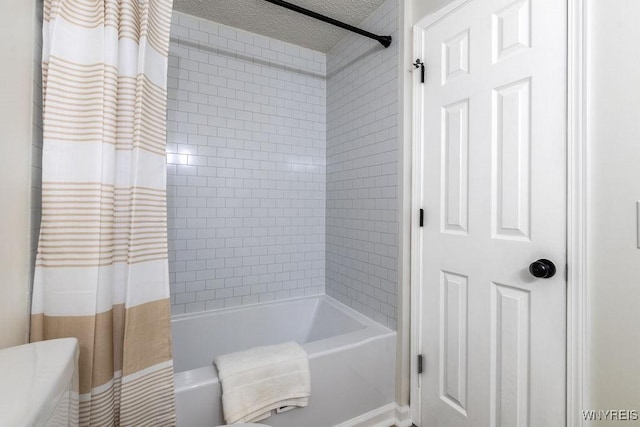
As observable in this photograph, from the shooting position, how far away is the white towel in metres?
1.24

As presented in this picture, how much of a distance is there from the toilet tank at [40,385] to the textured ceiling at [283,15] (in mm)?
1909

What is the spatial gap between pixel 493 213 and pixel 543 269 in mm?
277

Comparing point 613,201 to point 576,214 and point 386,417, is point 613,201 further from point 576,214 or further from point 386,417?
point 386,417

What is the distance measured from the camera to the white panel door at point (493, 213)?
3.52 ft

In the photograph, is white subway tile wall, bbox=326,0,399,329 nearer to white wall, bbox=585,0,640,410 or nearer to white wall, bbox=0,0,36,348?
white wall, bbox=585,0,640,410

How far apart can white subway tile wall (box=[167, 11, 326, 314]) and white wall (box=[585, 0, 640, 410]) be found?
1.68 meters

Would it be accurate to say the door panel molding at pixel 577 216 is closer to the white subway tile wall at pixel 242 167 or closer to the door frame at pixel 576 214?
the door frame at pixel 576 214

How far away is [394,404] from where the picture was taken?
1670 millimetres

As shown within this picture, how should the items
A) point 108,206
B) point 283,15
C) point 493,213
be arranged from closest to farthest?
1. point 108,206
2. point 493,213
3. point 283,15

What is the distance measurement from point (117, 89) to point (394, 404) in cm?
191

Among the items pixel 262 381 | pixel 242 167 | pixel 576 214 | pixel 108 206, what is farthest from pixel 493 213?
pixel 242 167

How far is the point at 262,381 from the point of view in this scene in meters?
1.31

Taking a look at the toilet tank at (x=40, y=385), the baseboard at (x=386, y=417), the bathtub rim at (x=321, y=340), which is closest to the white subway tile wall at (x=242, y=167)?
the bathtub rim at (x=321, y=340)

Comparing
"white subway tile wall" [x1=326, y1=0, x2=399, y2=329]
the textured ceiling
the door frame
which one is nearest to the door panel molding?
the door frame
